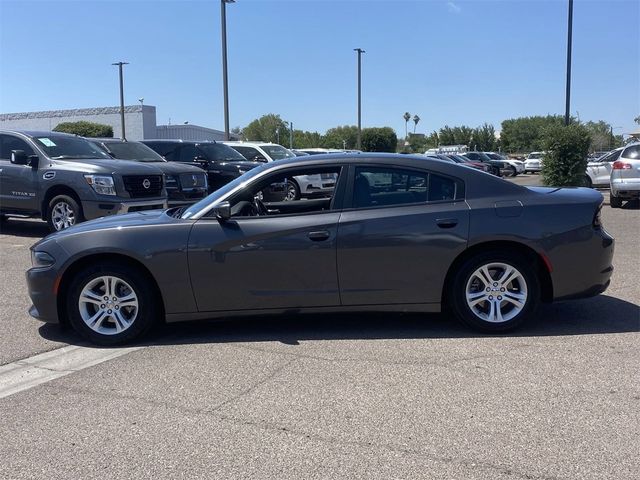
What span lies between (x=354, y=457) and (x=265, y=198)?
11.1ft

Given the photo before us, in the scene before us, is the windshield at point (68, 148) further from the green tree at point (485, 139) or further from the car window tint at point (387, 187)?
the green tree at point (485, 139)

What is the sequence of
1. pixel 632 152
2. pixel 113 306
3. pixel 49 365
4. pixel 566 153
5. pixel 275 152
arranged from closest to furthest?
pixel 49 365, pixel 113 306, pixel 632 152, pixel 566 153, pixel 275 152

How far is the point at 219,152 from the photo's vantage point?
640 inches

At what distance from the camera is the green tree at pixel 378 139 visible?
244 feet

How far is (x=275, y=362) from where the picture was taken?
16.2 ft

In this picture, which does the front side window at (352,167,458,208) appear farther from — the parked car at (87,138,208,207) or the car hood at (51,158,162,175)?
the parked car at (87,138,208,207)

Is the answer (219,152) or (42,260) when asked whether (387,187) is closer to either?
(42,260)

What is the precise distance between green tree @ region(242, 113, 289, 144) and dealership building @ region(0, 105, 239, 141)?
39417 mm

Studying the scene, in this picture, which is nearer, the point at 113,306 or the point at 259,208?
the point at 113,306

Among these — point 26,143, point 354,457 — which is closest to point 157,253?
point 354,457

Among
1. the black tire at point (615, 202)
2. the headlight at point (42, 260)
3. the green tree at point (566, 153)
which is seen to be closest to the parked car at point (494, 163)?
the green tree at point (566, 153)

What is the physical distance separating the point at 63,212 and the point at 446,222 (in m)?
7.86

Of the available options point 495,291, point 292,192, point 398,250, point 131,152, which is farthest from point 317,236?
point 131,152

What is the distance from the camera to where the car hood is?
35.1 feet
